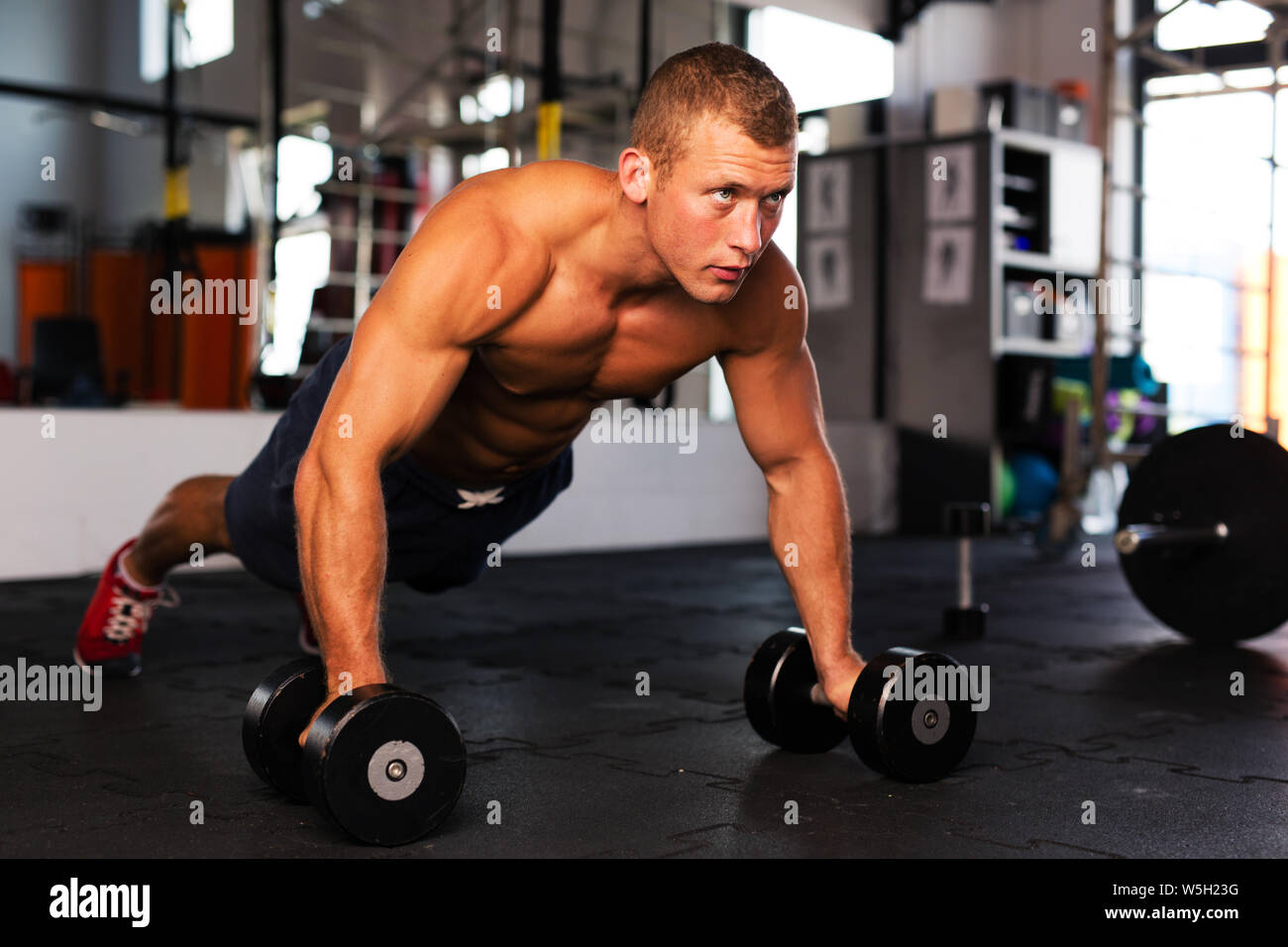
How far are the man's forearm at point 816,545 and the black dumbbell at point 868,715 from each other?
72 millimetres

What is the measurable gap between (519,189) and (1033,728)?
43.6 inches

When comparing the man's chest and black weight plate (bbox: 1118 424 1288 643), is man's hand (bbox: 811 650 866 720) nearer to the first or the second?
the man's chest

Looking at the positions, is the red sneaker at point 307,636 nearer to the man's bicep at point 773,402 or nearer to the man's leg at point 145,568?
the man's leg at point 145,568

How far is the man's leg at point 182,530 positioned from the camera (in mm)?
2090

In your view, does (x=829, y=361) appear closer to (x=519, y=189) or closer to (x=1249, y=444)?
(x=1249, y=444)

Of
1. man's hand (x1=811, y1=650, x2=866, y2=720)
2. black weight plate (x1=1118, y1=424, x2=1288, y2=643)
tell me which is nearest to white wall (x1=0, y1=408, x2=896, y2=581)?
black weight plate (x1=1118, y1=424, x2=1288, y2=643)

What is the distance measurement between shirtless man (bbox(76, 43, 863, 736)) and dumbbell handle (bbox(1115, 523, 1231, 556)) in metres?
1.04

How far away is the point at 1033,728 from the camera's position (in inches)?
77.5

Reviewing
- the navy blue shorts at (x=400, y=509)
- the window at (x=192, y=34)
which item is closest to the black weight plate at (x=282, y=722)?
the navy blue shorts at (x=400, y=509)

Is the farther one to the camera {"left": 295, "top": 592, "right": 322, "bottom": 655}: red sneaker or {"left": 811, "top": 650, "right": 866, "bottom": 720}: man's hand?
{"left": 295, "top": 592, "right": 322, "bottom": 655}: red sneaker

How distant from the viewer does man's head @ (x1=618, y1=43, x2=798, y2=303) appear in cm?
139

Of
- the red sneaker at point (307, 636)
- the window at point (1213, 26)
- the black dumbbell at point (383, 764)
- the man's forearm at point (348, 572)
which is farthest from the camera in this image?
the window at point (1213, 26)

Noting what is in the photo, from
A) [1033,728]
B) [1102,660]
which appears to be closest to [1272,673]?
[1102,660]

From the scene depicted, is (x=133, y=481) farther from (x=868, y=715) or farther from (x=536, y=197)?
(x=868, y=715)
